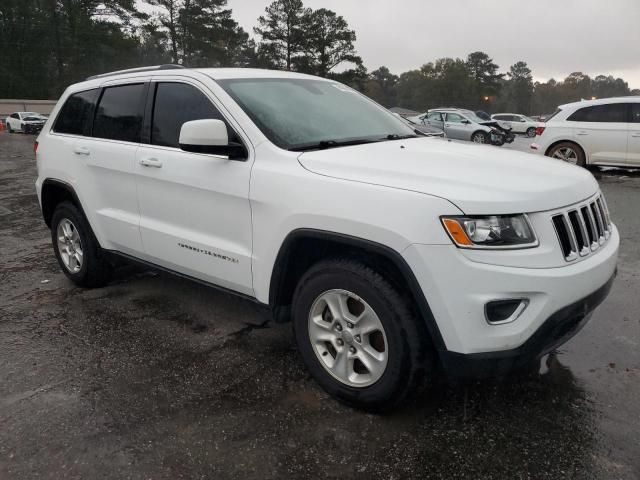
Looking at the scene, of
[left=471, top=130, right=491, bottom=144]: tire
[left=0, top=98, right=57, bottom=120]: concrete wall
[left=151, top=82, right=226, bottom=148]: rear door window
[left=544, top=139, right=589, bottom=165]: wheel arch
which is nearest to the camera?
[left=151, top=82, right=226, bottom=148]: rear door window

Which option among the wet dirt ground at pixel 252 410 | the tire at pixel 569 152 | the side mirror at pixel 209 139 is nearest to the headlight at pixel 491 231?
the wet dirt ground at pixel 252 410

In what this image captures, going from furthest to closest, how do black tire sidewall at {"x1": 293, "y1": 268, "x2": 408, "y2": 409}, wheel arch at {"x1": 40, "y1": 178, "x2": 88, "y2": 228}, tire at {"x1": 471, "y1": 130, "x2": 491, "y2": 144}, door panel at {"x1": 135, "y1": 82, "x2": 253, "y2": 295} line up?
tire at {"x1": 471, "y1": 130, "x2": 491, "y2": 144}, wheel arch at {"x1": 40, "y1": 178, "x2": 88, "y2": 228}, door panel at {"x1": 135, "y1": 82, "x2": 253, "y2": 295}, black tire sidewall at {"x1": 293, "y1": 268, "x2": 408, "y2": 409}

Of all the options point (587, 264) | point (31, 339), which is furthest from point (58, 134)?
point (587, 264)

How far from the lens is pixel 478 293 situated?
2309mm

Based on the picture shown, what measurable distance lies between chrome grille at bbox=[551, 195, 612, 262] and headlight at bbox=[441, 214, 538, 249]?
193 millimetres

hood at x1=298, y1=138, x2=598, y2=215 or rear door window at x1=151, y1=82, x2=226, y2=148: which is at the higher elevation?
rear door window at x1=151, y1=82, x2=226, y2=148

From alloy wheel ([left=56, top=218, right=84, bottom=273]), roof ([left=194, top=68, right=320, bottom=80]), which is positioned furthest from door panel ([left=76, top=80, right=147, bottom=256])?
roof ([left=194, top=68, right=320, bottom=80])

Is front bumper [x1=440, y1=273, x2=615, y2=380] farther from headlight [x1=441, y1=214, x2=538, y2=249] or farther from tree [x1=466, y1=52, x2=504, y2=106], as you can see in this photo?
tree [x1=466, y1=52, x2=504, y2=106]

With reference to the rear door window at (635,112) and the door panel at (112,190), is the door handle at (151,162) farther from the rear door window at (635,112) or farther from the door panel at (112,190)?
the rear door window at (635,112)

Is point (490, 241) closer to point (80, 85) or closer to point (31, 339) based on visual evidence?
point (31, 339)

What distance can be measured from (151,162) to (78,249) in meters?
1.55

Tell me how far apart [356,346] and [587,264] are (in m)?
1.20

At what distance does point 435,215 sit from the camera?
92.3 inches

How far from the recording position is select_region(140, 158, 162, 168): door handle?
360 cm
